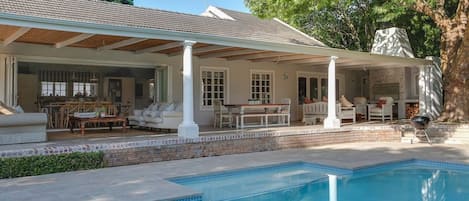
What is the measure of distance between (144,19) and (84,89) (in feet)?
17.4

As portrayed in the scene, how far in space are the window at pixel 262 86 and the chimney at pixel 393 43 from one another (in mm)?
5901

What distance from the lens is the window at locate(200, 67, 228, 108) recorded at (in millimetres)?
13305

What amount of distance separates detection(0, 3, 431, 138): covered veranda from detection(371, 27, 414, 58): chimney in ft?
10.7

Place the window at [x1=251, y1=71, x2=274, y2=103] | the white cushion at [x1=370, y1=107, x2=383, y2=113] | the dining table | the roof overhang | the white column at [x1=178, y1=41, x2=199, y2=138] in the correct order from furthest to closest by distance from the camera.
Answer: the white cushion at [x1=370, y1=107, x2=383, y2=113]
the window at [x1=251, y1=71, x2=274, y2=103]
the dining table
the white column at [x1=178, y1=41, x2=199, y2=138]
the roof overhang

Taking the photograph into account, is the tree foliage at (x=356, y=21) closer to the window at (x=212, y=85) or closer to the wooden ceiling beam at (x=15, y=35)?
the window at (x=212, y=85)

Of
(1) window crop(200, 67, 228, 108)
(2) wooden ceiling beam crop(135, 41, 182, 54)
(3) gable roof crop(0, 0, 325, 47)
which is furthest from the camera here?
(1) window crop(200, 67, 228, 108)

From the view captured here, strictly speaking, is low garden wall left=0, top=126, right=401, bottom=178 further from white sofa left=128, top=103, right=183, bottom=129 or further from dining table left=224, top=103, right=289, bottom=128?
white sofa left=128, top=103, right=183, bottom=129

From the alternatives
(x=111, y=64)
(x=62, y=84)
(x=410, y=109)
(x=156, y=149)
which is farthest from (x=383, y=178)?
(x=62, y=84)

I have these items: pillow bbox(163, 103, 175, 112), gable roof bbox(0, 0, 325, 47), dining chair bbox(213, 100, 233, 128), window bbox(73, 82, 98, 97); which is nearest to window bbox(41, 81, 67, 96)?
window bbox(73, 82, 98, 97)

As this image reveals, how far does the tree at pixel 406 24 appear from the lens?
13.2m

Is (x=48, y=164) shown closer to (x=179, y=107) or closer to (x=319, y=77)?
(x=179, y=107)

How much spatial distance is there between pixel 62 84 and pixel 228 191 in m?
11.4

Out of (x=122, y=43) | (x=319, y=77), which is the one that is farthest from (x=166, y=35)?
(x=319, y=77)

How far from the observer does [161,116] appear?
10.5 meters
